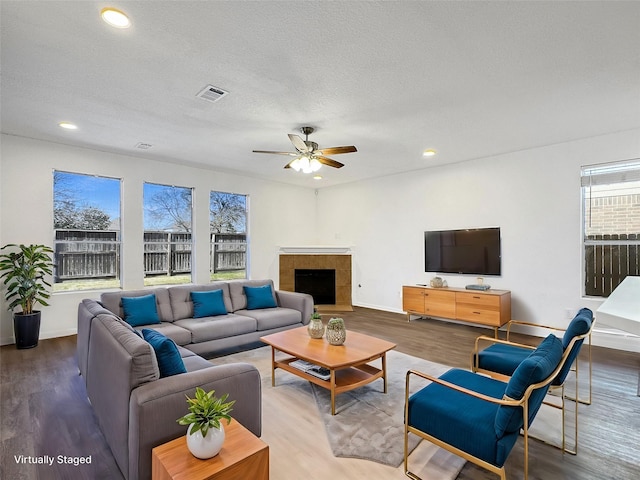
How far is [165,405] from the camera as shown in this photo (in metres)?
1.74

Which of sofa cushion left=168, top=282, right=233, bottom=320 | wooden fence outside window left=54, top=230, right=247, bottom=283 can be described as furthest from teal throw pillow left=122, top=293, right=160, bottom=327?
wooden fence outside window left=54, top=230, right=247, bottom=283

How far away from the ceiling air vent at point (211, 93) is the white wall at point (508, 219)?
4.27 metres

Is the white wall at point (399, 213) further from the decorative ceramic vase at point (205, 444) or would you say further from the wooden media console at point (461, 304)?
the decorative ceramic vase at point (205, 444)

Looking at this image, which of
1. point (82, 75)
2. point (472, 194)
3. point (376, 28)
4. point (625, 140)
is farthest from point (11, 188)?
point (625, 140)

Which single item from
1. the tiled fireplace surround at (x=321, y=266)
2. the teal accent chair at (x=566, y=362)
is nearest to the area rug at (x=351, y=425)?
the teal accent chair at (x=566, y=362)

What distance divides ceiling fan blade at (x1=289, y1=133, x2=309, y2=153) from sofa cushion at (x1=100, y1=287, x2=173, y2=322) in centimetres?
255

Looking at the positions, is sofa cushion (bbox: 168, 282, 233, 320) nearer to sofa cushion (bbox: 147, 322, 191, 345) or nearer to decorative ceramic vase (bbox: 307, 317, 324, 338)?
sofa cushion (bbox: 147, 322, 191, 345)

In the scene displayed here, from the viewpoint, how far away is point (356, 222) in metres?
7.44

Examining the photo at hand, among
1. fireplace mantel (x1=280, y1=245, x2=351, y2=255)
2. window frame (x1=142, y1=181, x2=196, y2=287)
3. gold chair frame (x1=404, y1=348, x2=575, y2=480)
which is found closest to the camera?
gold chair frame (x1=404, y1=348, x2=575, y2=480)

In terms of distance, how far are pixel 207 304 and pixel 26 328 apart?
2.38 meters

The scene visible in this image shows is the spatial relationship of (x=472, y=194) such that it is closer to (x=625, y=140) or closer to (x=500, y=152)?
(x=500, y=152)

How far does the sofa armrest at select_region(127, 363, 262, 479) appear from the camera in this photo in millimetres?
1668

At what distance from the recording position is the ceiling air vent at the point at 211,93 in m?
3.06

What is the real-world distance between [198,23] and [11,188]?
4.18 meters
